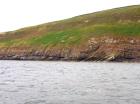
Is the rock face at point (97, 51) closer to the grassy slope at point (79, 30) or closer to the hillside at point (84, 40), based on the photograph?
the hillside at point (84, 40)

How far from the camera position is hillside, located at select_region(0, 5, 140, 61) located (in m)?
137

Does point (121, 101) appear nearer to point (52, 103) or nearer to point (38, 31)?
point (52, 103)

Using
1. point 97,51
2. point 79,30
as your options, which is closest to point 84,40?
point 97,51

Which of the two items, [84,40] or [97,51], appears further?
[84,40]

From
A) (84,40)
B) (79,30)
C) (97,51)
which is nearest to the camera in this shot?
(97,51)

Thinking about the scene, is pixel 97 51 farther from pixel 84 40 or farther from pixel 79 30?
pixel 79 30

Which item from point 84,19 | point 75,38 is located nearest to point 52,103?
point 75,38

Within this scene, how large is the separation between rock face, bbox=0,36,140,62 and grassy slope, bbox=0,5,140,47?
11.4 feet

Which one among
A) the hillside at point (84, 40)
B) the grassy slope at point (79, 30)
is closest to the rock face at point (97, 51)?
the hillside at point (84, 40)

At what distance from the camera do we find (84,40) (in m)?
149

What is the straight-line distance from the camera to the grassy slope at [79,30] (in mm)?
151125

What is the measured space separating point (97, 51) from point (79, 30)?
83.8 feet

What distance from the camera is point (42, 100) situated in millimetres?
42969

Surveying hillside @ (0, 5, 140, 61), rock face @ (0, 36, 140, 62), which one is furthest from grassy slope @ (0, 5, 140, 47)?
rock face @ (0, 36, 140, 62)
